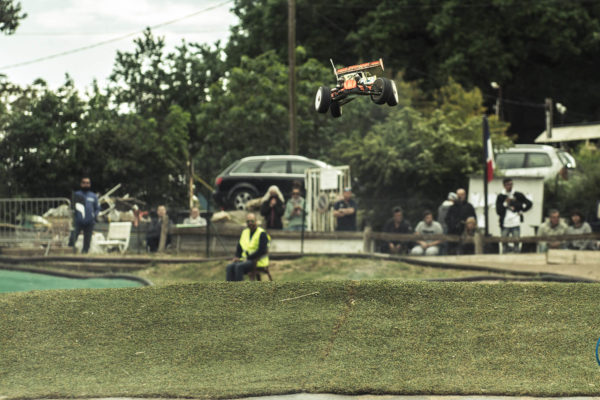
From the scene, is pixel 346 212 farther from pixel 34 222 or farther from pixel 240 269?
pixel 34 222

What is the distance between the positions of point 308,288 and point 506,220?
10.5 m

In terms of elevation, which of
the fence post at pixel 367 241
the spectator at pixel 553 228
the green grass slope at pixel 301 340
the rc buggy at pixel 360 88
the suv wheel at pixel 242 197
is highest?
the rc buggy at pixel 360 88

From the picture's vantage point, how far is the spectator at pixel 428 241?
74.2 ft

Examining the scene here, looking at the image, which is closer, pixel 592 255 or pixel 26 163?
pixel 592 255

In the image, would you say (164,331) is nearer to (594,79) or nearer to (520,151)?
(520,151)

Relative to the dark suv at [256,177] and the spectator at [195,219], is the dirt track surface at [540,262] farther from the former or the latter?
the dark suv at [256,177]

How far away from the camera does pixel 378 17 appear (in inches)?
1629

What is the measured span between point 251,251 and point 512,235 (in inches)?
295

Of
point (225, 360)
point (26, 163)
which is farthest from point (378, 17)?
point (225, 360)

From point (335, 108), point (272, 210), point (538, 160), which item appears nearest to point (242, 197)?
point (272, 210)

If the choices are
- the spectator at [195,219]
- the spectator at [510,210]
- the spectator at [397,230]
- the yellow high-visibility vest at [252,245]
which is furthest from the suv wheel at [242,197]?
the yellow high-visibility vest at [252,245]

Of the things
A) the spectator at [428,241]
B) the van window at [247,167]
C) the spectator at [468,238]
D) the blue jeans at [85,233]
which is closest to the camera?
the spectator at [468,238]

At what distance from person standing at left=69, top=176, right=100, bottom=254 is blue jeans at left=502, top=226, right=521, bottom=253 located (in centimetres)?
970

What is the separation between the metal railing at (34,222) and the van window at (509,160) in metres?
11.8
